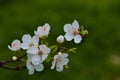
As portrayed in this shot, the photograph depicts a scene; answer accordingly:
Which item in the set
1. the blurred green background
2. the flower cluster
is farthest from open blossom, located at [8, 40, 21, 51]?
the blurred green background

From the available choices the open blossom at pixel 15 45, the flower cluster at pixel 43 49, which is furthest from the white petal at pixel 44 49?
the open blossom at pixel 15 45

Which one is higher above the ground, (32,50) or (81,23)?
(32,50)

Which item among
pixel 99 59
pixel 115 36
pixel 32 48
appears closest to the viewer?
pixel 32 48

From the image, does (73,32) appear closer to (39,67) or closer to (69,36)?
(69,36)

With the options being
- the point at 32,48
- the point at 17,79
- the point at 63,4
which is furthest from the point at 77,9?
the point at 32,48

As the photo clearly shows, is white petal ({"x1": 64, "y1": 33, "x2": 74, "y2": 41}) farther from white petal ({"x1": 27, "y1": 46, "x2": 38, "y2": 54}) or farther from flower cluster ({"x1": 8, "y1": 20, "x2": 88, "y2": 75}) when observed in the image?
white petal ({"x1": 27, "y1": 46, "x2": 38, "y2": 54})

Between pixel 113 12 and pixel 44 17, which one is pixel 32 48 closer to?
pixel 44 17

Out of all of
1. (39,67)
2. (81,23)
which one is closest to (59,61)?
(39,67)
